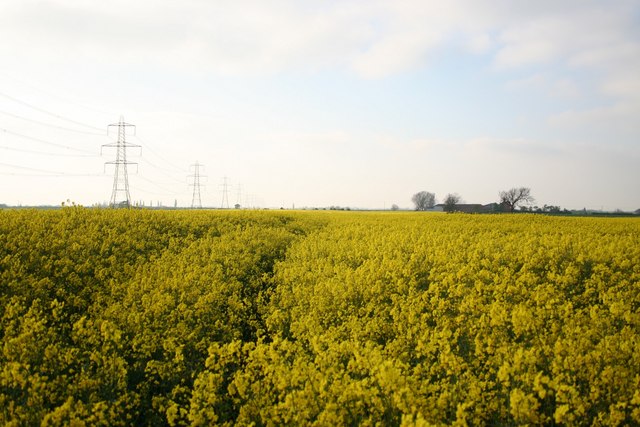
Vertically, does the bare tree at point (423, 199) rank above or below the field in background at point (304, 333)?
above

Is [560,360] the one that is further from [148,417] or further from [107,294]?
[107,294]

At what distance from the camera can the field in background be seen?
4836 millimetres

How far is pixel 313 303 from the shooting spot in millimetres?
8648

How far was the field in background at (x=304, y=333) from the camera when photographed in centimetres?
484

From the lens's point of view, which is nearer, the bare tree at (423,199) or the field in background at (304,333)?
the field in background at (304,333)

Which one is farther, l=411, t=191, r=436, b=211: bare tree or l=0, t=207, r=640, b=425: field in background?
l=411, t=191, r=436, b=211: bare tree

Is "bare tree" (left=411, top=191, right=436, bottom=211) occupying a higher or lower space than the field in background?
higher

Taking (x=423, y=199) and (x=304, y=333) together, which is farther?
(x=423, y=199)

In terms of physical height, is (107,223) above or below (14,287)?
above

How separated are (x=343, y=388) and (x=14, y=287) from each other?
7.33 metres

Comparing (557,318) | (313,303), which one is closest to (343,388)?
(313,303)

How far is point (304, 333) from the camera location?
7555 mm

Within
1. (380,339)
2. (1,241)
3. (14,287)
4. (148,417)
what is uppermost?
(1,241)

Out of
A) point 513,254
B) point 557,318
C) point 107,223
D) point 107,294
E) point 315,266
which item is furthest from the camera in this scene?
point 107,223
